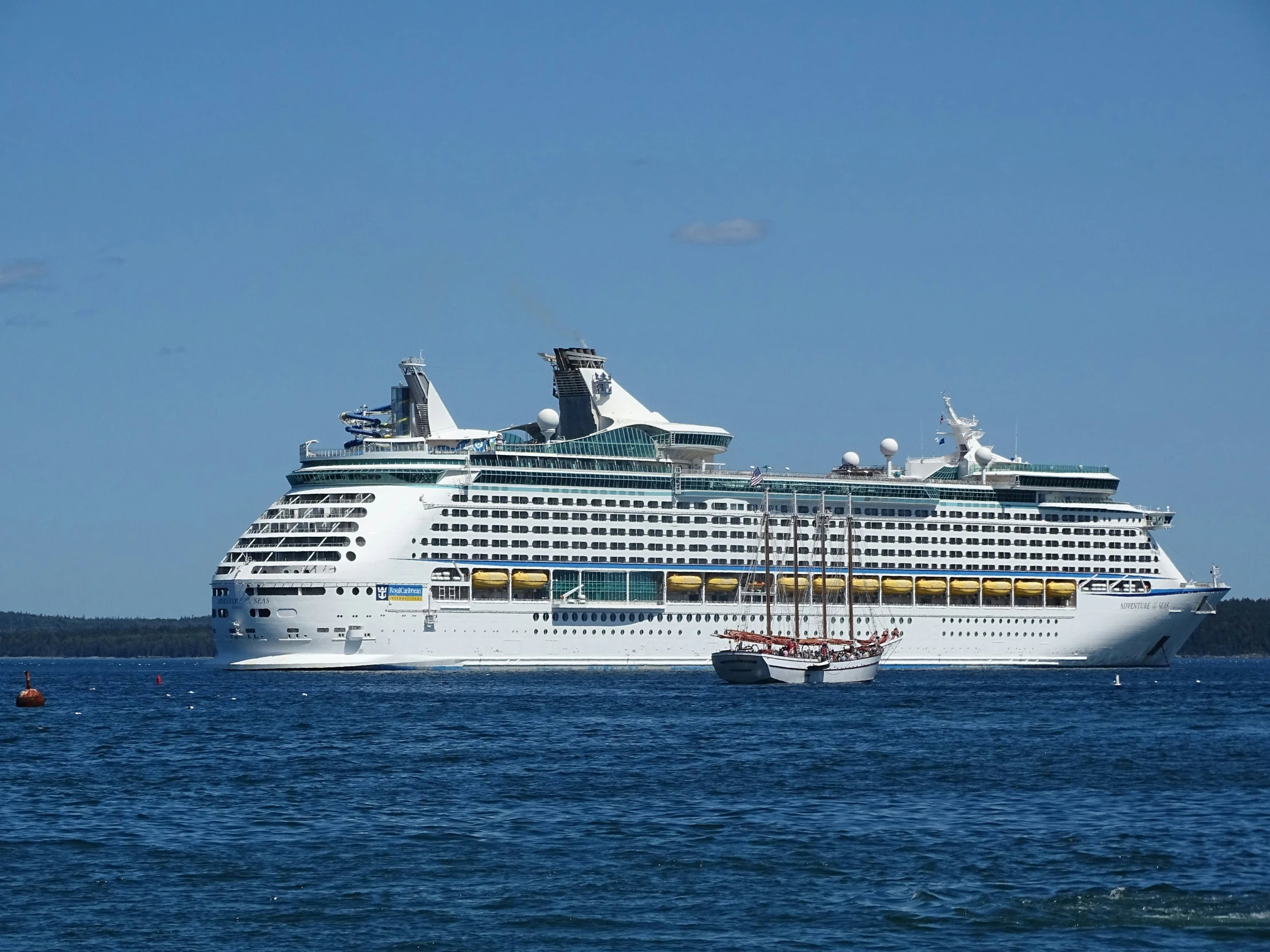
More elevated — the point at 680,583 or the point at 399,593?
the point at 680,583

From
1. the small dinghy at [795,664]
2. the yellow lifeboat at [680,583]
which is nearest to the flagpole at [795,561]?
the small dinghy at [795,664]

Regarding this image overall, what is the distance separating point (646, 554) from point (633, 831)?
7789cm

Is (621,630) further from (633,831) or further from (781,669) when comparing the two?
(633,831)

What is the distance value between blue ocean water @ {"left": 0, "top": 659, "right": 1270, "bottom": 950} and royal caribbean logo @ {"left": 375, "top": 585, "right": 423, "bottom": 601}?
3012 centimetres

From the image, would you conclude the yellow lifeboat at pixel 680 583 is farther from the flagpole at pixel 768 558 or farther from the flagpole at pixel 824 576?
the flagpole at pixel 824 576

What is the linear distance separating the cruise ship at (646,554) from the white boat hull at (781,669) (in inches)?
464

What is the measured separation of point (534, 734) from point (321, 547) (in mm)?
44537

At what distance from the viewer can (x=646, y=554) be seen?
4606 inches

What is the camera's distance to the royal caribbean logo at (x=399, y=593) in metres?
104

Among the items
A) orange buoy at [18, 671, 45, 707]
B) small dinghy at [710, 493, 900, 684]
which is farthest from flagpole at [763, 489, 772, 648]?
orange buoy at [18, 671, 45, 707]

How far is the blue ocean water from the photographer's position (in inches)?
1177

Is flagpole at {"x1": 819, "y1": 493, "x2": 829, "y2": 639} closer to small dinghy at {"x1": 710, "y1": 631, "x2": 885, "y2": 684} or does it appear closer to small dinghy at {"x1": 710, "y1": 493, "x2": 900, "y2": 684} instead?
small dinghy at {"x1": 710, "y1": 493, "x2": 900, "y2": 684}

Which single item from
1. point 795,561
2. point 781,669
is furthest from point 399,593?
point 795,561

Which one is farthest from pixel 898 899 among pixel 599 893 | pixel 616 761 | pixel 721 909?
→ pixel 616 761
